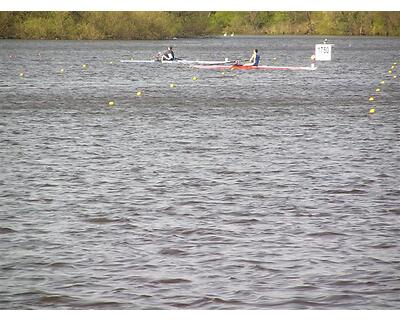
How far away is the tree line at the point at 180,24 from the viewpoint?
94812mm

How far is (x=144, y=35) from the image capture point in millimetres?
104250

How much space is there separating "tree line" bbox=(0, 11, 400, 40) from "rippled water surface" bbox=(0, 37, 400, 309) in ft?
205

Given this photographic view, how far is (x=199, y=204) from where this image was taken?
50.3 ft

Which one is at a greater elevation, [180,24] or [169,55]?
[180,24]

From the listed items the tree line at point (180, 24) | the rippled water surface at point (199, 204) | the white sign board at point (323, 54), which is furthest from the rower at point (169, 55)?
the tree line at point (180, 24)

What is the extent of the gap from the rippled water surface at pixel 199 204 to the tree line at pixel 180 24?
62342mm

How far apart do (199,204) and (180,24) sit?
104 meters

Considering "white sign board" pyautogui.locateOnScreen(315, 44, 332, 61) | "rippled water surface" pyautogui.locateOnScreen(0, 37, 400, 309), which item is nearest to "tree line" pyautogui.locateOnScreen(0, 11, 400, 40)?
"white sign board" pyautogui.locateOnScreen(315, 44, 332, 61)

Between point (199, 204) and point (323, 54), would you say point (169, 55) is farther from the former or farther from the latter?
point (199, 204)

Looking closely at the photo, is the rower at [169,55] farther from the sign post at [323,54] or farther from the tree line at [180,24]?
the tree line at [180,24]

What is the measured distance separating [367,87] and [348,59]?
26506 millimetres

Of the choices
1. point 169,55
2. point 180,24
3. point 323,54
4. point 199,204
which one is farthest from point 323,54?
point 180,24

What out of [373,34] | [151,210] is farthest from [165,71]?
[373,34]

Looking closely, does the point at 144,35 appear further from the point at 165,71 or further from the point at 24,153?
the point at 24,153
